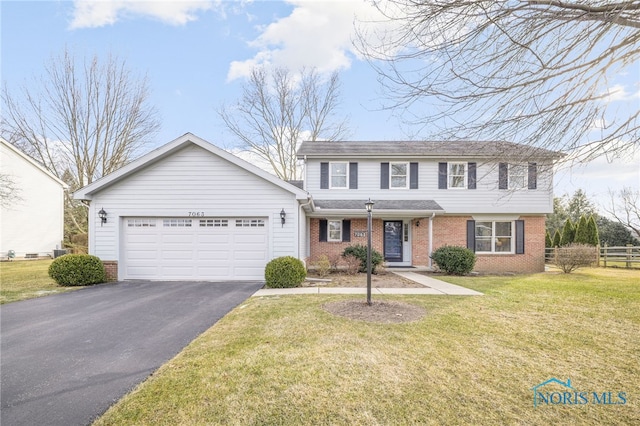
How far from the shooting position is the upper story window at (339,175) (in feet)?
46.9

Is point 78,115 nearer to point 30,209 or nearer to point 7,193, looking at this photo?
point 7,193

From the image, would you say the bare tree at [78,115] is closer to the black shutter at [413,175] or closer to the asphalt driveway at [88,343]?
the asphalt driveway at [88,343]

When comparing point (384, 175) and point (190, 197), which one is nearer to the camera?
point (190, 197)

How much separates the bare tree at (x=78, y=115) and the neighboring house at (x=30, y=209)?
1.43 m

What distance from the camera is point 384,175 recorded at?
46.9ft

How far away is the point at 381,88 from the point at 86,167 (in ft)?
73.2

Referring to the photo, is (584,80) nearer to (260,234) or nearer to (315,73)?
(260,234)

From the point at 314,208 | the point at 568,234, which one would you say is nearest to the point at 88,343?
the point at 314,208


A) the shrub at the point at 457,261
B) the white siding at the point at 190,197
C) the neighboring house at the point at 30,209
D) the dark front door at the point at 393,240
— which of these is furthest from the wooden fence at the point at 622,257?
the neighboring house at the point at 30,209

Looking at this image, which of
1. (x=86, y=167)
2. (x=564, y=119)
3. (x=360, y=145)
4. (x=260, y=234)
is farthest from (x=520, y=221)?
(x=86, y=167)

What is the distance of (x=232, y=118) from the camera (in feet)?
74.6

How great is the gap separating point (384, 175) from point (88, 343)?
1241 cm

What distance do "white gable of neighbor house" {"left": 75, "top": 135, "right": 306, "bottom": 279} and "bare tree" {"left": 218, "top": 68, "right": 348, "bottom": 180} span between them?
11939 millimetres

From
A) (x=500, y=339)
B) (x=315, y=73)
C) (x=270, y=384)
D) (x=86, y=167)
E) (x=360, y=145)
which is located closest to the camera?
(x=270, y=384)
